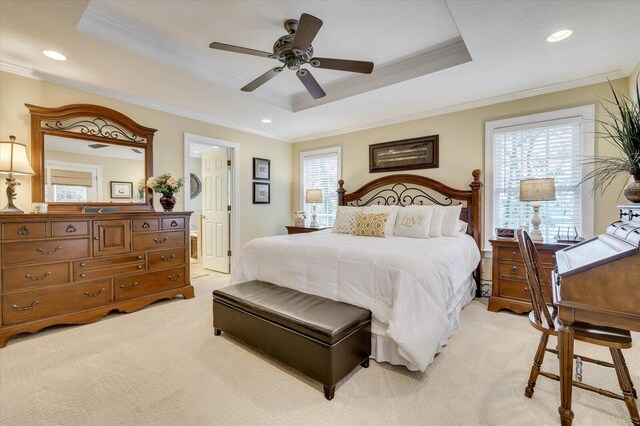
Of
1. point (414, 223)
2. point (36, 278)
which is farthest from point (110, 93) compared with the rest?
point (414, 223)

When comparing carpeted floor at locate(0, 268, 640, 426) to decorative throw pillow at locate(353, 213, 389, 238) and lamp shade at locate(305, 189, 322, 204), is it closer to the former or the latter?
decorative throw pillow at locate(353, 213, 389, 238)

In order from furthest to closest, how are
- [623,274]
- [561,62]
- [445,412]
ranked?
1. [561,62]
2. [445,412]
3. [623,274]

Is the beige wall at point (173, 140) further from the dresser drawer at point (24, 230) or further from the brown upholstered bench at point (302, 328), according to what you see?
the brown upholstered bench at point (302, 328)

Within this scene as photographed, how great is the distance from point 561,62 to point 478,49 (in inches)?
38.5

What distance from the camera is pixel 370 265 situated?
2135 millimetres

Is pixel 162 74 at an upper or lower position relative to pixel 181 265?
upper

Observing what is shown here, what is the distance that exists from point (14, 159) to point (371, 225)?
3643 millimetres

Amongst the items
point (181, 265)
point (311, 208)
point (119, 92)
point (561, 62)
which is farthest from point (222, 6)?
point (311, 208)

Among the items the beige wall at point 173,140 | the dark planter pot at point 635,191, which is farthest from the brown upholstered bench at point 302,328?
the beige wall at point 173,140

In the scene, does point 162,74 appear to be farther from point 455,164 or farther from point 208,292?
point 455,164

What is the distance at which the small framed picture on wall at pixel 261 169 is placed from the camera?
5168mm

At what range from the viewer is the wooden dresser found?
2.45 meters

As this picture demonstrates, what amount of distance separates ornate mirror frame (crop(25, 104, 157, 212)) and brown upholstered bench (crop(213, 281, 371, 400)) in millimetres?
2131

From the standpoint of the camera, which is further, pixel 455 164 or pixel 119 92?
pixel 455 164
